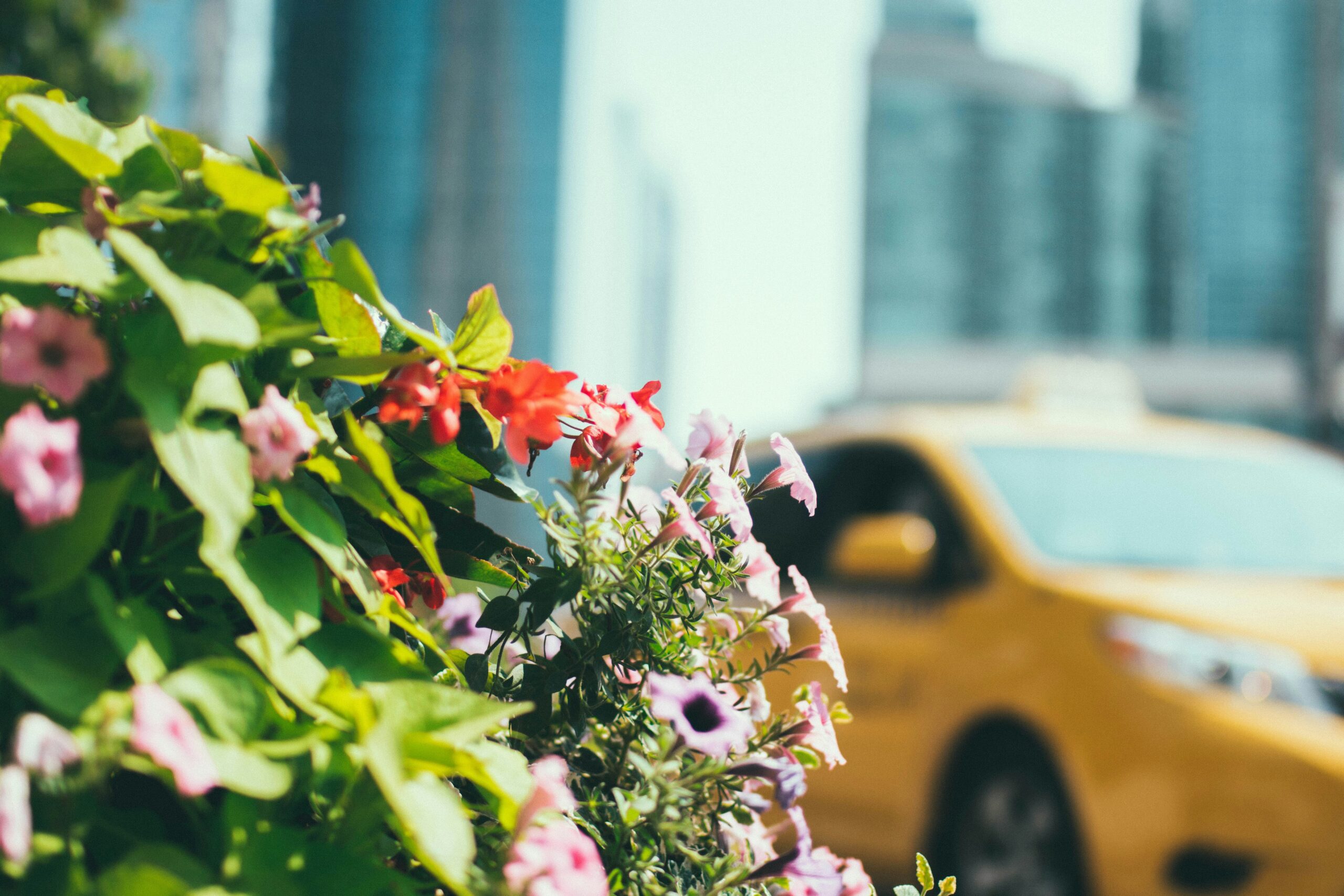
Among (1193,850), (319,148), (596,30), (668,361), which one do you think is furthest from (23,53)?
(668,361)

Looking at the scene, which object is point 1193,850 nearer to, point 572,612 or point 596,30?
point 572,612

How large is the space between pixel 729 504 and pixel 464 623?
322 mm

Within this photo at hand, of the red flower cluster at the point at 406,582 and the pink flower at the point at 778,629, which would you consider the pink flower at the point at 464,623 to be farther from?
the pink flower at the point at 778,629

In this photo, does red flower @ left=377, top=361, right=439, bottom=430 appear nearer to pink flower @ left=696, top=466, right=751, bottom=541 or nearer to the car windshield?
pink flower @ left=696, top=466, right=751, bottom=541

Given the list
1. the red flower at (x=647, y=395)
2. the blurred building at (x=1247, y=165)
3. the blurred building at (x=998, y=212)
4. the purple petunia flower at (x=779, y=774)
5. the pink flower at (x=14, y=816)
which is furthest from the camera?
the blurred building at (x=998, y=212)

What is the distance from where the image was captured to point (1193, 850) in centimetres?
314

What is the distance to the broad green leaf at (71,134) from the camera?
0.85 m

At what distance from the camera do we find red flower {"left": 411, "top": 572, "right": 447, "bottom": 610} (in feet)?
3.73

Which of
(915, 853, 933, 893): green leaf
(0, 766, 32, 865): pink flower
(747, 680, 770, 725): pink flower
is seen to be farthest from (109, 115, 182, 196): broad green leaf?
(915, 853, 933, 893): green leaf

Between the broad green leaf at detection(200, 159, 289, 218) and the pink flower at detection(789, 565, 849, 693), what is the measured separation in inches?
22.1

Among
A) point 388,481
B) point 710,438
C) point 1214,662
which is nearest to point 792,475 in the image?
point 710,438

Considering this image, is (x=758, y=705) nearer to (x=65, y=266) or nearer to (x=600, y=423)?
(x=600, y=423)

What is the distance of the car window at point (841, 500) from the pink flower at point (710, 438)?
3291 millimetres

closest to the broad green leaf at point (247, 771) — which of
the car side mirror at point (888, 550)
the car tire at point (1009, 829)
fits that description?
the car tire at point (1009, 829)
